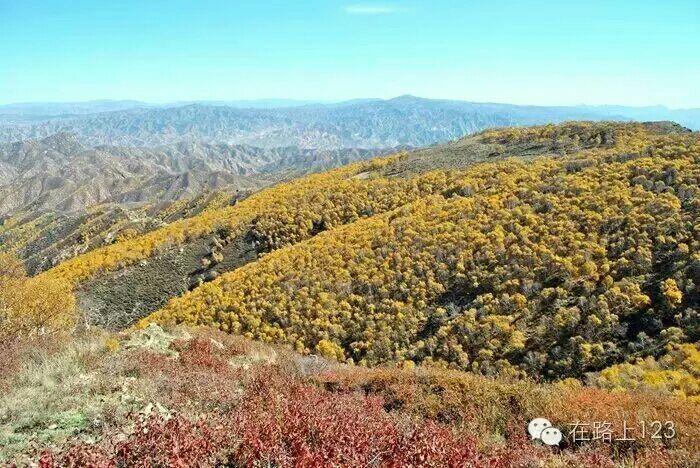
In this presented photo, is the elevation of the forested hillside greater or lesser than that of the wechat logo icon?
lesser

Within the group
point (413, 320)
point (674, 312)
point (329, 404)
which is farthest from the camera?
point (413, 320)

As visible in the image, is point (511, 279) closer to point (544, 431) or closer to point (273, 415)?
point (544, 431)

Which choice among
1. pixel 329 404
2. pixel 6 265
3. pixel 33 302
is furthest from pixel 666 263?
pixel 6 265

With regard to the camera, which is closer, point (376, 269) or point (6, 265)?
point (376, 269)

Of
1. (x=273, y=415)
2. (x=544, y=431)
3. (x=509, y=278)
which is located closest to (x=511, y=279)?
(x=509, y=278)

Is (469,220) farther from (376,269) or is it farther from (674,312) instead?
(674,312)

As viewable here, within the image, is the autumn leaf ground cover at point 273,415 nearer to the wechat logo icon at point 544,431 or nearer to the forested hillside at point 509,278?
the wechat logo icon at point 544,431

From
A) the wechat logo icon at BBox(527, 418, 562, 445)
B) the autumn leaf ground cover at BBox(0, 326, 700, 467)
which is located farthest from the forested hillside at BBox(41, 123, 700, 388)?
the wechat logo icon at BBox(527, 418, 562, 445)

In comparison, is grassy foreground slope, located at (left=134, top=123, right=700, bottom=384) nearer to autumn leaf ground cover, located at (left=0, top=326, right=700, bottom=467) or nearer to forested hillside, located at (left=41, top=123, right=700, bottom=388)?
forested hillside, located at (left=41, top=123, right=700, bottom=388)
